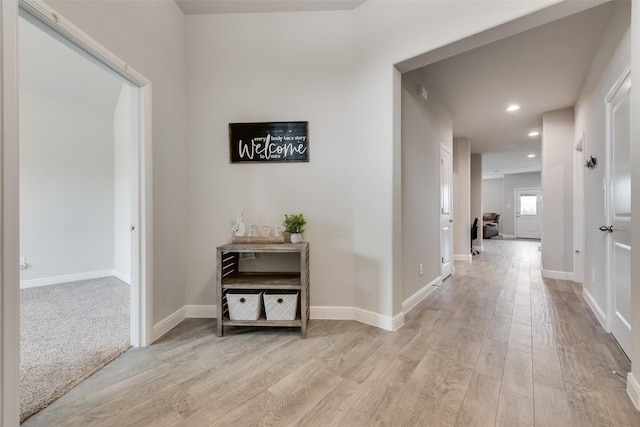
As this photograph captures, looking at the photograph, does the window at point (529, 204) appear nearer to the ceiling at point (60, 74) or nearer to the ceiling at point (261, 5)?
the ceiling at point (261, 5)

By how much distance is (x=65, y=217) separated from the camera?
3.58 meters

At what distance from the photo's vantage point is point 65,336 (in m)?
2.00

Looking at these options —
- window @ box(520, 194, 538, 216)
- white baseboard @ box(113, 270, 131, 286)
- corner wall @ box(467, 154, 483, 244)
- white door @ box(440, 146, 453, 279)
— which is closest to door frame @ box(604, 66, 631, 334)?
white door @ box(440, 146, 453, 279)

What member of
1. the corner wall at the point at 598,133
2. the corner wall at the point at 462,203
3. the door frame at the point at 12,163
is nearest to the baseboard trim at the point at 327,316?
the door frame at the point at 12,163

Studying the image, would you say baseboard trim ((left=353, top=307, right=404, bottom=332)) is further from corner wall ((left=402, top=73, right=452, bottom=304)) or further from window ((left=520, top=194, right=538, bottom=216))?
window ((left=520, top=194, right=538, bottom=216))

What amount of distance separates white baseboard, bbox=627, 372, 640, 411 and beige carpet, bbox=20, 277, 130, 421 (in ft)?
9.79

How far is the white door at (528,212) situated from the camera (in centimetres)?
933

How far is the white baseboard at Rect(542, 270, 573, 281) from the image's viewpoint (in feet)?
12.1

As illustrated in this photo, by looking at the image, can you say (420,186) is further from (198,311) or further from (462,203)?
(462,203)

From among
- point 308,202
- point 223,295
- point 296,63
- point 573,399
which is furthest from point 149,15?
point 573,399

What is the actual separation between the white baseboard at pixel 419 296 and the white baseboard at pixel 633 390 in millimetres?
1361

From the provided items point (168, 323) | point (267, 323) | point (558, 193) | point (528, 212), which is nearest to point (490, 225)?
point (528, 212)

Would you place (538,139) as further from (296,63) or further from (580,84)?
(296,63)

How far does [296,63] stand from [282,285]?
6.37 feet
